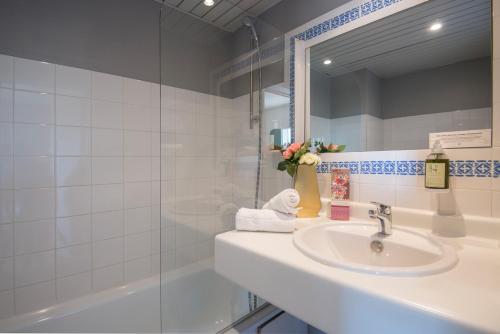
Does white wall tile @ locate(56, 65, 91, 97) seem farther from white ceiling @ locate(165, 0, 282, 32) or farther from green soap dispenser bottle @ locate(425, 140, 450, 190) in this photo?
green soap dispenser bottle @ locate(425, 140, 450, 190)

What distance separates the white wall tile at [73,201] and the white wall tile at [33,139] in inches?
9.2

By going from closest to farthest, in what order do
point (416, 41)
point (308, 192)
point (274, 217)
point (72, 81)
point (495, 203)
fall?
point (495, 203) → point (274, 217) → point (416, 41) → point (308, 192) → point (72, 81)

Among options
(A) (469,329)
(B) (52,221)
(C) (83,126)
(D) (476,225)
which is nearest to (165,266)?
(B) (52,221)

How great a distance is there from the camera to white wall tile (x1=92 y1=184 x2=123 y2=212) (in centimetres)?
142

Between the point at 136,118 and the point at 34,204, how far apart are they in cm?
74

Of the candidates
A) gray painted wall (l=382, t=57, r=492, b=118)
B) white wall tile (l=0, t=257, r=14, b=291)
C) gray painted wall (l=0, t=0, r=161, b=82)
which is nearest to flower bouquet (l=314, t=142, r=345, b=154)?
gray painted wall (l=382, t=57, r=492, b=118)

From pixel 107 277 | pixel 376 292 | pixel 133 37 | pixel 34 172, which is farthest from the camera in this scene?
pixel 133 37

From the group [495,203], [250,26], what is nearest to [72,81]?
[250,26]

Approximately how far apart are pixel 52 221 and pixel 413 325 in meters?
1.66

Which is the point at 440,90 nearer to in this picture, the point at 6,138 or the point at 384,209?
the point at 384,209

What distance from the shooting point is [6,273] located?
117 centimetres

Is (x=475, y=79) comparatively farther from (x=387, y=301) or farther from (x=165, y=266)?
(x=165, y=266)

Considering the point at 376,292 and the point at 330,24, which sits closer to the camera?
the point at 376,292

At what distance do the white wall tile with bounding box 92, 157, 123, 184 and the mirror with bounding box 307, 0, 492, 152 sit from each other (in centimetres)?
126
